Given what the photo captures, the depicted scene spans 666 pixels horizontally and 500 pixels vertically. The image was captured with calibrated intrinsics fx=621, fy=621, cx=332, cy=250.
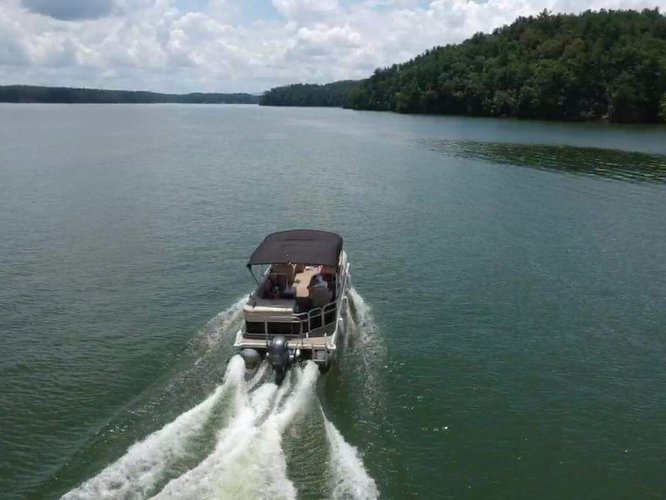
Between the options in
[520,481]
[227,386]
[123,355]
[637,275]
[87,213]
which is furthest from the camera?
[87,213]

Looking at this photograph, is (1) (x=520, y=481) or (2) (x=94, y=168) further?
(2) (x=94, y=168)

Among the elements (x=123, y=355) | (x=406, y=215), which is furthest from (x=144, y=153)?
(x=123, y=355)

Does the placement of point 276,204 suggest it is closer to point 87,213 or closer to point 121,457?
point 87,213

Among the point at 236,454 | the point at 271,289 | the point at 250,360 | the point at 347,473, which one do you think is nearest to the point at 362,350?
the point at 271,289

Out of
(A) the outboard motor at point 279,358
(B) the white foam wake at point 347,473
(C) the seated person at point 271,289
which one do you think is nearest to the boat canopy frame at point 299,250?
(C) the seated person at point 271,289

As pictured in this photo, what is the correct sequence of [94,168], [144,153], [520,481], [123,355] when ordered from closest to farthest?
[520,481]
[123,355]
[94,168]
[144,153]

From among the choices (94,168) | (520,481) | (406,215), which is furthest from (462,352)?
(94,168)

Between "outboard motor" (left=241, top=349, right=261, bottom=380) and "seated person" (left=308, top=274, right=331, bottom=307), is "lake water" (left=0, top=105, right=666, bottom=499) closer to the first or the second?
"outboard motor" (left=241, top=349, right=261, bottom=380)
